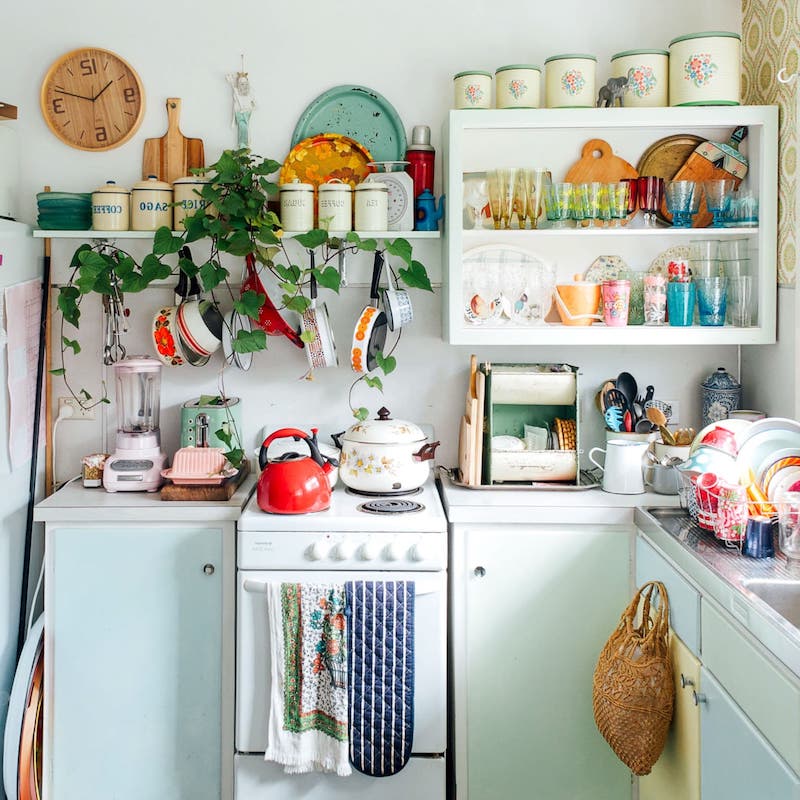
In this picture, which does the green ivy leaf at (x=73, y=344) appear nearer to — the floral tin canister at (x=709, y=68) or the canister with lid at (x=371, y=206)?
the canister with lid at (x=371, y=206)

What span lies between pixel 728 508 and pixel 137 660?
64.1 inches

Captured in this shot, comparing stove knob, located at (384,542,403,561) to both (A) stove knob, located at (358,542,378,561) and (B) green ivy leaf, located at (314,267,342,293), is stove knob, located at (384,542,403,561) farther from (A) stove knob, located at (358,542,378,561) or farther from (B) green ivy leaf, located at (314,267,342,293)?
(B) green ivy leaf, located at (314,267,342,293)

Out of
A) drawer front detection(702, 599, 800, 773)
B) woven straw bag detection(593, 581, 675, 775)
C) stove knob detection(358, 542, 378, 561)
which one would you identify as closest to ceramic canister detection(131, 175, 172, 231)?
stove knob detection(358, 542, 378, 561)

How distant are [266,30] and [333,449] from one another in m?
1.32

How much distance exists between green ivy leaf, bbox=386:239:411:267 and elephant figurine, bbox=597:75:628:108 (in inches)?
27.6

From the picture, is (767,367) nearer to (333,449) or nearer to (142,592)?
(333,449)

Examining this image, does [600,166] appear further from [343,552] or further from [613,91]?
[343,552]

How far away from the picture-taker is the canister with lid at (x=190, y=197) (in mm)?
2795

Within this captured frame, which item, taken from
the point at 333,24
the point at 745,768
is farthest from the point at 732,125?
the point at 745,768

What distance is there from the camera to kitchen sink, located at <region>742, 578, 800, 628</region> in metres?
1.87

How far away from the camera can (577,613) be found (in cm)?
A: 258

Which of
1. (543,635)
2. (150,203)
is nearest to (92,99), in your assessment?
(150,203)

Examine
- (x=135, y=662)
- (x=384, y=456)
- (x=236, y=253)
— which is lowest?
(x=135, y=662)

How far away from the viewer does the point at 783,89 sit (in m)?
2.60
